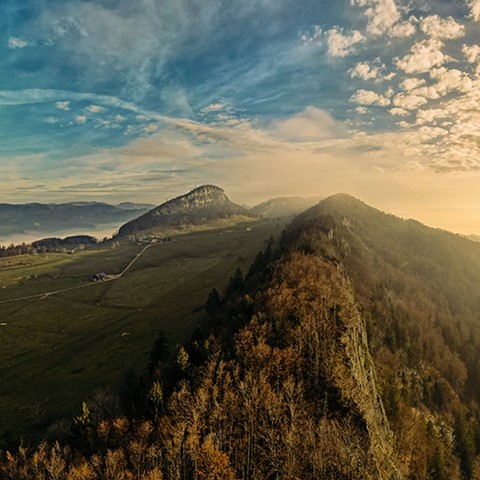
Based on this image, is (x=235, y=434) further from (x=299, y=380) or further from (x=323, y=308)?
(x=323, y=308)

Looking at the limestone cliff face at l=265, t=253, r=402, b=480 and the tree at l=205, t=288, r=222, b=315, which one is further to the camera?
the tree at l=205, t=288, r=222, b=315

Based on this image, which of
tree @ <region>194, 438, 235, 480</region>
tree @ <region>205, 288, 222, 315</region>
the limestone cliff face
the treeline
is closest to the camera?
tree @ <region>194, 438, 235, 480</region>

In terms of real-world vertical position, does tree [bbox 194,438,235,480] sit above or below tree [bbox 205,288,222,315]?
below

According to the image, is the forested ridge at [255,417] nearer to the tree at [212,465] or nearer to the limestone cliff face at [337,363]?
the tree at [212,465]

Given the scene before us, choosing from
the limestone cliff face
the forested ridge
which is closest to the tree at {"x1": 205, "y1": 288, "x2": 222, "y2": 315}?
the limestone cliff face

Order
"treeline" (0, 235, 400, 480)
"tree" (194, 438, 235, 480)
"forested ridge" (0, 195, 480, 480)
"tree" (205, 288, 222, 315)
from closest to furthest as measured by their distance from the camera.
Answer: "tree" (194, 438, 235, 480) → "treeline" (0, 235, 400, 480) → "forested ridge" (0, 195, 480, 480) → "tree" (205, 288, 222, 315)

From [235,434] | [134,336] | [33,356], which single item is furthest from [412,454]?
[33,356]

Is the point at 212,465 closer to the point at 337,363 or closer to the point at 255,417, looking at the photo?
the point at 255,417

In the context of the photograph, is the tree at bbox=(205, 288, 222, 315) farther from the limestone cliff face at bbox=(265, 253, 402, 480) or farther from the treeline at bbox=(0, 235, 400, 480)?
the treeline at bbox=(0, 235, 400, 480)
